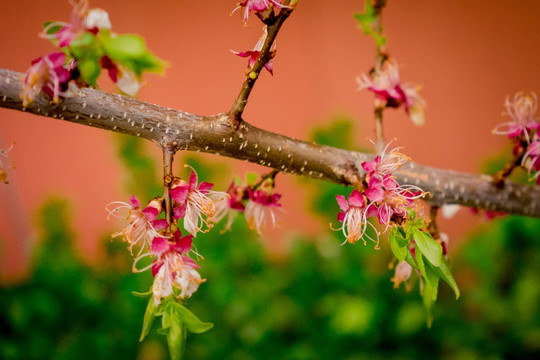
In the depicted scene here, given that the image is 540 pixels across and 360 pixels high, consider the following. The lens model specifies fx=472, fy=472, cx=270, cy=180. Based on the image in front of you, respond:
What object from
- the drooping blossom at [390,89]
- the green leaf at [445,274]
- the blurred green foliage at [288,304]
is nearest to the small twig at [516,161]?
the drooping blossom at [390,89]

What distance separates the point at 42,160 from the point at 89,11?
4.09 feet

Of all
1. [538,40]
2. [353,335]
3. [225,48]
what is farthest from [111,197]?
[538,40]

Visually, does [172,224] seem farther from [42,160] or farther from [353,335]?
[42,160]

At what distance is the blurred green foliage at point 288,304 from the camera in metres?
1.07

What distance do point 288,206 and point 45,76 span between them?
1289mm

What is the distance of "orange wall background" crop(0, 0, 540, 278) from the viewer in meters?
1.35

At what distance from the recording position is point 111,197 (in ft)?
5.04

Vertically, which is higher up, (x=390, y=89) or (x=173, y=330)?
(x=390, y=89)

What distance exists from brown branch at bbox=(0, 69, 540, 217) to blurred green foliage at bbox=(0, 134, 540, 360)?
24.9 inches

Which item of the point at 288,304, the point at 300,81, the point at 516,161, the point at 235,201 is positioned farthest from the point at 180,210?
the point at 300,81

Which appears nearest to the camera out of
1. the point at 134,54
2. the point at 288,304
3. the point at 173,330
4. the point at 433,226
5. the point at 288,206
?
the point at 134,54

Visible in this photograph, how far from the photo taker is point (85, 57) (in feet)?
0.99

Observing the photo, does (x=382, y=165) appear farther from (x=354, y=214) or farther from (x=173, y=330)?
(x=173, y=330)

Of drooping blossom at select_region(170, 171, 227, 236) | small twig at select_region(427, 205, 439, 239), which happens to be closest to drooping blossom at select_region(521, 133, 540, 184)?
small twig at select_region(427, 205, 439, 239)
